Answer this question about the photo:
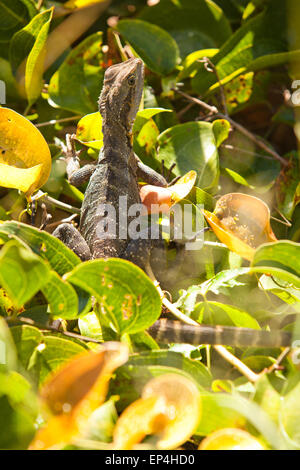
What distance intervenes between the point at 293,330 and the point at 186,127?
0.98 meters

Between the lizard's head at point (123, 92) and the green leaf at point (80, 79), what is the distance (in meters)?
0.06

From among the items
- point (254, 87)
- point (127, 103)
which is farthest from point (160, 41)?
point (254, 87)

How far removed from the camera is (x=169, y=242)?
6.08ft

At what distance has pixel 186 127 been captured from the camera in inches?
78.8

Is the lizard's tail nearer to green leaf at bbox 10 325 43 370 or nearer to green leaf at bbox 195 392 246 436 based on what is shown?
green leaf at bbox 195 392 246 436

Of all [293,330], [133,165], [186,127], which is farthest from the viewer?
[133,165]

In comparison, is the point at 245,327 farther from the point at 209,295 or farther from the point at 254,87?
the point at 254,87

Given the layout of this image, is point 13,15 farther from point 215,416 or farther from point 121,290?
point 215,416

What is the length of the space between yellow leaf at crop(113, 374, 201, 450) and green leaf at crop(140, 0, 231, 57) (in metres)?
1.77

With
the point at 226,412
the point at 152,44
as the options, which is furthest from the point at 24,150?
the point at 226,412

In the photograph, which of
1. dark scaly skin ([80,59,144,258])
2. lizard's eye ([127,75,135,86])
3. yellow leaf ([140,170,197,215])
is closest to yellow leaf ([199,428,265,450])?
yellow leaf ([140,170,197,215])

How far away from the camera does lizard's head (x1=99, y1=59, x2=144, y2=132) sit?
2.22 m

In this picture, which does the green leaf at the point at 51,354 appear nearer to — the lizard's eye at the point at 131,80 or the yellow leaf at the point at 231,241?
the yellow leaf at the point at 231,241

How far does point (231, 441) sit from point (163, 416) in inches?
5.7
